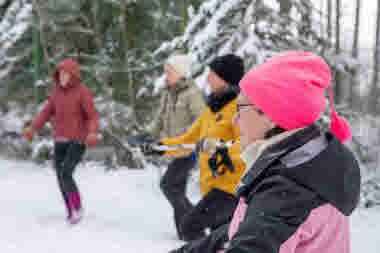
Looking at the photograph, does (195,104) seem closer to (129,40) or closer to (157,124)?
(157,124)

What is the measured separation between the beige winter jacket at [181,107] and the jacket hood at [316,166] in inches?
117

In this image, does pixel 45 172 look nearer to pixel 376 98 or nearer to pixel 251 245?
pixel 251 245

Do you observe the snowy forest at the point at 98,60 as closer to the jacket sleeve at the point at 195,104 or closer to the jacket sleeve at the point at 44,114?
the jacket sleeve at the point at 44,114

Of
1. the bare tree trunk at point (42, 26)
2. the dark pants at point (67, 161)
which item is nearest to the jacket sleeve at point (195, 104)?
the dark pants at point (67, 161)

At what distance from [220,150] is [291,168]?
210 centimetres

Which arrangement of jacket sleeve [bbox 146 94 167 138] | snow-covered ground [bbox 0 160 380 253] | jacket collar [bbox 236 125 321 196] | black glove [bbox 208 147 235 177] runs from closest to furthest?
1. jacket collar [bbox 236 125 321 196]
2. black glove [bbox 208 147 235 177]
3. snow-covered ground [bbox 0 160 380 253]
4. jacket sleeve [bbox 146 94 167 138]

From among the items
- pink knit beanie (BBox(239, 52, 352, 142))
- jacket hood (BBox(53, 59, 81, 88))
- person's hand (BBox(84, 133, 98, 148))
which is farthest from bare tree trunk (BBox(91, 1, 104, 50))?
pink knit beanie (BBox(239, 52, 352, 142))

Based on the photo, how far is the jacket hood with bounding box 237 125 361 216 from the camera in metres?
1.16

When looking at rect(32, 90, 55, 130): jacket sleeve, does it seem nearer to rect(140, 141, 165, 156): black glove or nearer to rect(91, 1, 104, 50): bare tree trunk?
rect(140, 141, 165, 156): black glove

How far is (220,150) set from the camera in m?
3.28

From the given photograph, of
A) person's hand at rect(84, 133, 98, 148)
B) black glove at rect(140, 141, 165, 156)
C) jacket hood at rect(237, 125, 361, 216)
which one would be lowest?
person's hand at rect(84, 133, 98, 148)

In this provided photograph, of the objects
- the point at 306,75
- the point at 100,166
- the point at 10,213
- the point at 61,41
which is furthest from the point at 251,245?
the point at 61,41

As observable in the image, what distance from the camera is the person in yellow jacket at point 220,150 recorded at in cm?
331

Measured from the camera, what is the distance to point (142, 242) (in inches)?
174
